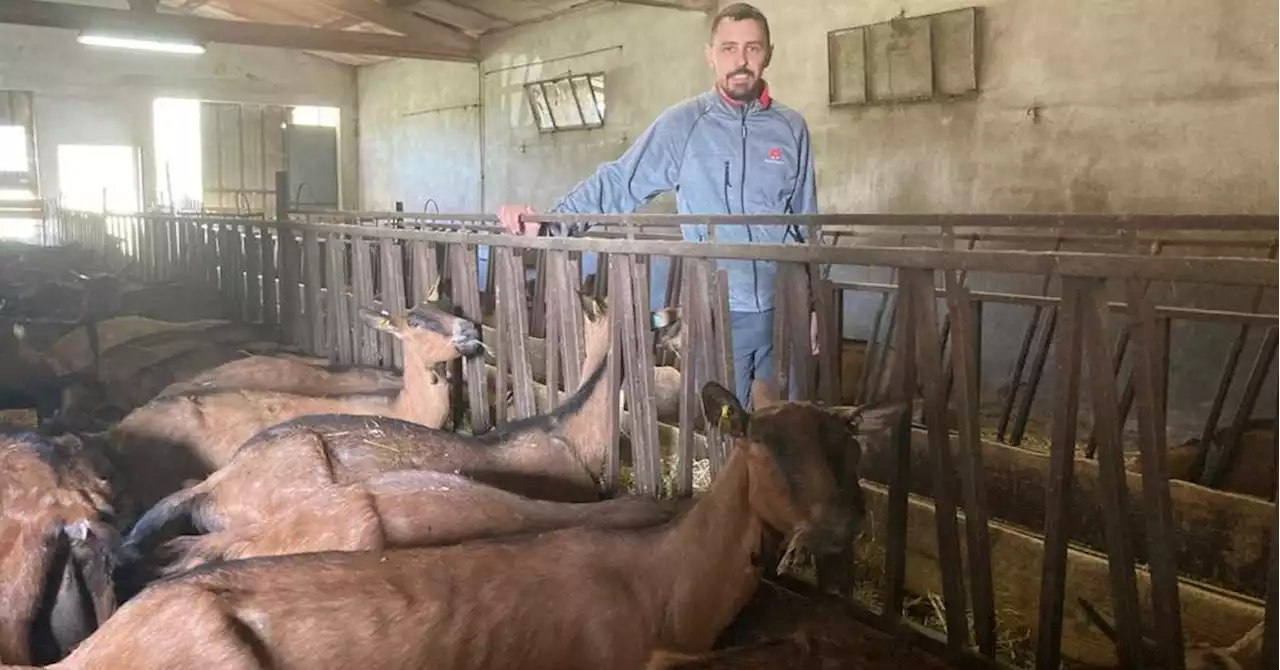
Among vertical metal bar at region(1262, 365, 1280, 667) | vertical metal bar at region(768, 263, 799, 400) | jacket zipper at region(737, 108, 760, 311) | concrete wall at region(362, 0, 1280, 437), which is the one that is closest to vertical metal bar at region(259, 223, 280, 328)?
concrete wall at region(362, 0, 1280, 437)

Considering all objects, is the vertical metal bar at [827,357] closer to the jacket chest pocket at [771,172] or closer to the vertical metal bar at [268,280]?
the jacket chest pocket at [771,172]

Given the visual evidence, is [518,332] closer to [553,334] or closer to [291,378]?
[553,334]

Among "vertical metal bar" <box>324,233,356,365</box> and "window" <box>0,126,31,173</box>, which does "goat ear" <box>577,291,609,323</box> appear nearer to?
"vertical metal bar" <box>324,233,356,365</box>

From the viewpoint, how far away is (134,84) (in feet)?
60.8

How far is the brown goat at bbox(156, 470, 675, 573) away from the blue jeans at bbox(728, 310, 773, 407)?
655 millimetres

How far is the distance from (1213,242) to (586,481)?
330 cm

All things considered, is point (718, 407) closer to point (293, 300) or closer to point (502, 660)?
point (502, 660)

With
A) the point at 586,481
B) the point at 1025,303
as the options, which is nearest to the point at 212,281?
the point at 586,481

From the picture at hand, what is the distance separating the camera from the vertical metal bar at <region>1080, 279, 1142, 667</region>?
2.53 m

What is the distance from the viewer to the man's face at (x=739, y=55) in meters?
3.94

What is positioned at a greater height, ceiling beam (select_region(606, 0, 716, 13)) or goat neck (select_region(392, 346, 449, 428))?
ceiling beam (select_region(606, 0, 716, 13))

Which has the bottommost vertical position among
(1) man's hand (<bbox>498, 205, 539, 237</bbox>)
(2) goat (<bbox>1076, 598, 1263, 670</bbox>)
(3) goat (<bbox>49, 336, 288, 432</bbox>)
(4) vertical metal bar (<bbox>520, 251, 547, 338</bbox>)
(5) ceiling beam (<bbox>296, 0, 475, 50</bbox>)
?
(2) goat (<bbox>1076, 598, 1263, 670</bbox>)

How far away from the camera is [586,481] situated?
480 centimetres

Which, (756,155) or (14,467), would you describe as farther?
(756,155)
